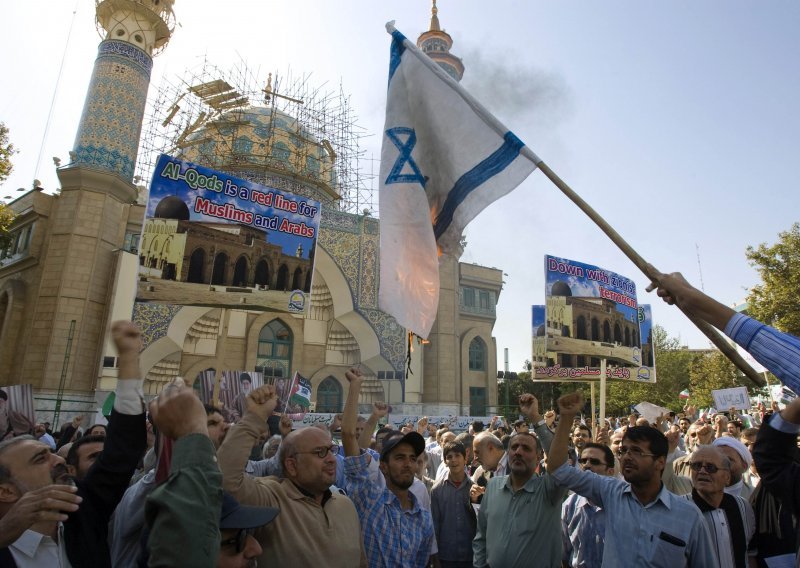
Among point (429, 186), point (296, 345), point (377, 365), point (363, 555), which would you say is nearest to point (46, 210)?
point (296, 345)

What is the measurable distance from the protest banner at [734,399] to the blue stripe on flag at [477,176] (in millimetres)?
9459

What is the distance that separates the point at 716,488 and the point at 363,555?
1975 millimetres

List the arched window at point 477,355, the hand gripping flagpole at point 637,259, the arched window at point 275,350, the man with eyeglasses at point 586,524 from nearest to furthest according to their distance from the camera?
the hand gripping flagpole at point 637,259
the man with eyeglasses at point 586,524
the arched window at point 275,350
the arched window at point 477,355

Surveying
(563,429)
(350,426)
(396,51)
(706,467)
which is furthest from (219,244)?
(706,467)

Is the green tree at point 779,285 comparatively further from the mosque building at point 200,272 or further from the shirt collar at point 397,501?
the shirt collar at point 397,501

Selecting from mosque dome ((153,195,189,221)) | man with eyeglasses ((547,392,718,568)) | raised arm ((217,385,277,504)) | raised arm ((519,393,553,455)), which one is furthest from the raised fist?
mosque dome ((153,195,189,221))

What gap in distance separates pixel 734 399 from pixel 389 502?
10.4 meters

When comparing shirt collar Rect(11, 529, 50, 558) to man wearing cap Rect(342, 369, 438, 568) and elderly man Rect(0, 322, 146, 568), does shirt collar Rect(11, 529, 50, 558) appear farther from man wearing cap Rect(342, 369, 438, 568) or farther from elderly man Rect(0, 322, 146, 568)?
man wearing cap Rect(342, 369, 438, 568)

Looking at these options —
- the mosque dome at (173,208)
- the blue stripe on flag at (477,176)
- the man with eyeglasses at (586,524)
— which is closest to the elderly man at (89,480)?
the blue stripe on flag at (477,176)

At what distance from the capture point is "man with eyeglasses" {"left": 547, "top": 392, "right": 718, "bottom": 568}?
250cm

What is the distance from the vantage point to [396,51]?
404 centimetres

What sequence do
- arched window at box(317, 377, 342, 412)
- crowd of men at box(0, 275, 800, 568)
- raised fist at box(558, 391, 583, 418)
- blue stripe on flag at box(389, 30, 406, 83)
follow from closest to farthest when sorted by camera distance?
crowd of men at box(0, 275, 800, 568)
raised fist at box(558, 391, 583, 418)
blue stripe on flag at box(389, 30, 406, 83)
arched window at box(317, 377, 342, 412)

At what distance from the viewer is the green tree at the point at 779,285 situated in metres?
16.0

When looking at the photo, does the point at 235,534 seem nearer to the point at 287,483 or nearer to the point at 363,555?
the point at 287,483
